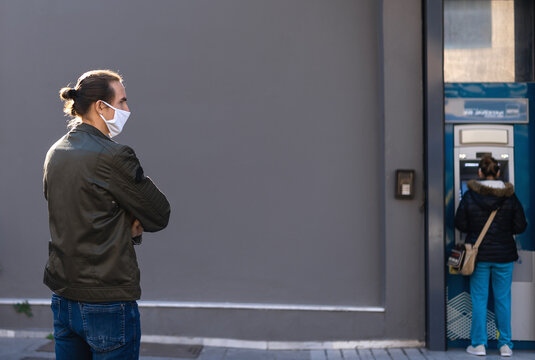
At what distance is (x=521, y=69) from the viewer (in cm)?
532

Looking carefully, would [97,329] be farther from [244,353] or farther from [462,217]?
[462,217]

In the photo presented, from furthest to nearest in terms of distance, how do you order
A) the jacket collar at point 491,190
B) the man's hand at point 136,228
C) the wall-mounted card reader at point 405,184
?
the wall-mounted card reader at point 405,184 < the jacket collar at point 491,190 < the man's hand at point 136,228

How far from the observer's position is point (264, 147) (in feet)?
17.6

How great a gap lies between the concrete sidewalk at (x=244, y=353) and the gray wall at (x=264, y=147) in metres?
0.16

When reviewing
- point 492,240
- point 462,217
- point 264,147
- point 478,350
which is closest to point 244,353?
point 264,147

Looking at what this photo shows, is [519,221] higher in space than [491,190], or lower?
lower

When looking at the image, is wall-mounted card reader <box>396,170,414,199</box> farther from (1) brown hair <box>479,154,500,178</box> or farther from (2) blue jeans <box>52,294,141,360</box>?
(2) blue jeans <box>52,294,141,360</box>

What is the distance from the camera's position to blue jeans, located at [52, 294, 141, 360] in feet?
6.70

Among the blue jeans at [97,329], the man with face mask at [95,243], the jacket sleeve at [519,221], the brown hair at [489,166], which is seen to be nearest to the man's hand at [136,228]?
the man with face mask at [95,243]

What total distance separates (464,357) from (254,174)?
255 cm

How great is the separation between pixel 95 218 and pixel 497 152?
4.13 metres

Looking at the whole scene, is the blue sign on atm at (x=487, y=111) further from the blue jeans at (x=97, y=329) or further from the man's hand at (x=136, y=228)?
the blue jeans at (x=97, y=329)

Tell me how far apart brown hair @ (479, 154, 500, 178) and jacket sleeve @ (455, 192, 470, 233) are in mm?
265

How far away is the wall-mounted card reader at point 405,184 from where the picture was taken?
5086mm
